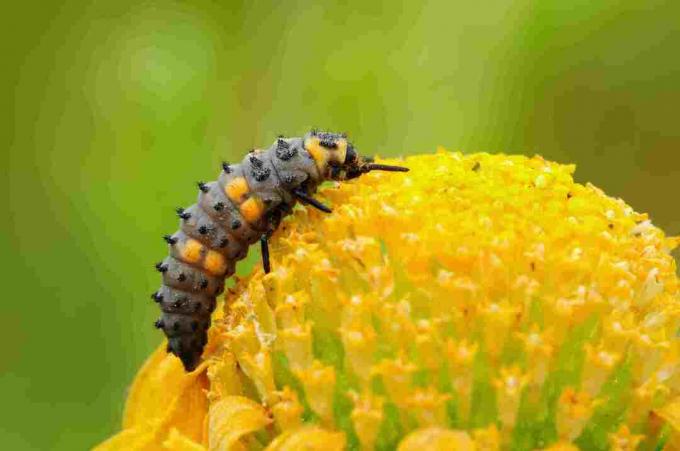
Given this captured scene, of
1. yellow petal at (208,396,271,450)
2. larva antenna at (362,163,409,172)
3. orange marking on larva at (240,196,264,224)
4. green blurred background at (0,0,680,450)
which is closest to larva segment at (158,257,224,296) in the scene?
orange marking on larva at (240,196,264,224)

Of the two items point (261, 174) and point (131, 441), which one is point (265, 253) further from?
point (131, 441)

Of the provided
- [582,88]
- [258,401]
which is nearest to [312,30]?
[582,88]

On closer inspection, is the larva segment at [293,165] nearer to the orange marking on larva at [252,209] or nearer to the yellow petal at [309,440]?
the orange marking on larva at [252,209]

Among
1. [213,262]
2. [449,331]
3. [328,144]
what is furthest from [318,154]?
[449,331]

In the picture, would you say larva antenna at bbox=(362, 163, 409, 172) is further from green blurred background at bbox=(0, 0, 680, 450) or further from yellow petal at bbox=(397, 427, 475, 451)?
green blurred background at bbox=(0, 0, 680, 450)

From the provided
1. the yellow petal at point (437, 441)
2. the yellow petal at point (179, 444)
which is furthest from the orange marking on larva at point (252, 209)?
the yellow petal at point (437, 441)

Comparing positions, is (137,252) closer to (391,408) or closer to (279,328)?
(279,328)
